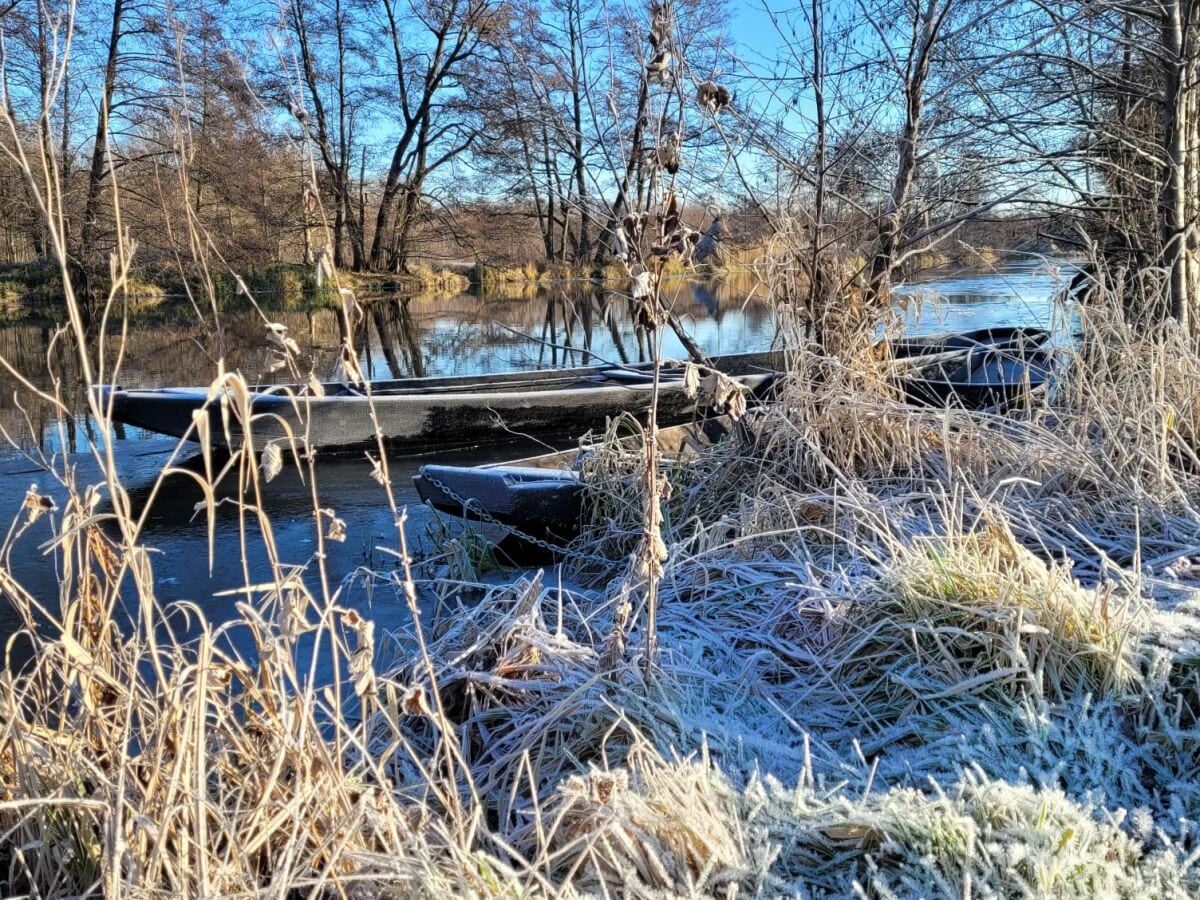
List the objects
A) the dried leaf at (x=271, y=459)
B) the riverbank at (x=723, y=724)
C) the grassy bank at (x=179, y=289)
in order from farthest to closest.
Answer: the grassy bank at (x=179, y=289) → the riverbank at (x=723, y=724) → the dried leaf at (x=271, y=459)

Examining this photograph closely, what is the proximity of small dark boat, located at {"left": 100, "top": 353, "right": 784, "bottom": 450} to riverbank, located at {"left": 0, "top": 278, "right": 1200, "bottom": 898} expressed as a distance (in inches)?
125

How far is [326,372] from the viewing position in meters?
11.1

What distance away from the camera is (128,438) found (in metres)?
8.00

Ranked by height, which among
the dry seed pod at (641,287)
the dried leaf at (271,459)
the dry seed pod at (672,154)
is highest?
the dry seed pod at (672,154)

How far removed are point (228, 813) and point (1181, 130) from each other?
5.75 metres

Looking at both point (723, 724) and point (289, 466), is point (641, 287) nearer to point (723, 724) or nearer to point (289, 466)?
point (723, 724)

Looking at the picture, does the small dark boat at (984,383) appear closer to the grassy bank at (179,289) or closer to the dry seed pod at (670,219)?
the dry seed pod at (670,219)

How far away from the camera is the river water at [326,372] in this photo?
4.59 meters

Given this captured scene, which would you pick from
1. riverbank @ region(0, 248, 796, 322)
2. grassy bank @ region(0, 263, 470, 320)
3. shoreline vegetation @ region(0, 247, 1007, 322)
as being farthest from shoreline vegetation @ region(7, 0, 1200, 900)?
grassy bank @ region(0, 263, 470, 320)

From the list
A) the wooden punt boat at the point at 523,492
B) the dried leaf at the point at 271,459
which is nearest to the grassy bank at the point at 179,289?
the wooden punt boat at the point at 523,492

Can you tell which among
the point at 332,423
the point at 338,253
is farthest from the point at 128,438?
the point at 338,253

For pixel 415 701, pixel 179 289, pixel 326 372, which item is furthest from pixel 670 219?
pixel 179 289

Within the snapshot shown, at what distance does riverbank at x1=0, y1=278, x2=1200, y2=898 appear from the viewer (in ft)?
5.26

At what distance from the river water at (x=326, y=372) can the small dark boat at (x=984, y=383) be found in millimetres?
256
